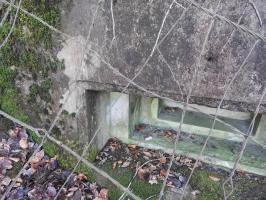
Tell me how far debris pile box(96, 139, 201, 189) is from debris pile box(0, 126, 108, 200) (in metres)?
0.32

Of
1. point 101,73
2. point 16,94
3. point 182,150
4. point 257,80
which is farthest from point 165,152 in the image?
point 16,94

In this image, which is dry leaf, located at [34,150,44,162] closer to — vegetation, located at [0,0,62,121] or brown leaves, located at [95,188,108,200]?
vegetation, located at [0,0,62,121]

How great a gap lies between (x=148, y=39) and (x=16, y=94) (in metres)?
1.44

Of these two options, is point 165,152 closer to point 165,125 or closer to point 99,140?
point 165,125

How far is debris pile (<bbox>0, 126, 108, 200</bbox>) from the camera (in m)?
2.72

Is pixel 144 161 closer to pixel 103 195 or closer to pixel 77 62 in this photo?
pixel 103 195

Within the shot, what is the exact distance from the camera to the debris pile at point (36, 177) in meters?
2.72

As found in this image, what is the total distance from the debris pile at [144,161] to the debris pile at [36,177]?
0.32 metres

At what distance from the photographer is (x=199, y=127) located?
338cm

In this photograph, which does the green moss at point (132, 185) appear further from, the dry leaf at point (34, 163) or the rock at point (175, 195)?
the dry leaf at point (34, 163)

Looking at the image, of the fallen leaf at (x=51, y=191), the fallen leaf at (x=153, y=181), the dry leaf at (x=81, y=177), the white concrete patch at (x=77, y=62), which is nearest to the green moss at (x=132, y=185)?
the fallen leaf at (x=153, y=181)

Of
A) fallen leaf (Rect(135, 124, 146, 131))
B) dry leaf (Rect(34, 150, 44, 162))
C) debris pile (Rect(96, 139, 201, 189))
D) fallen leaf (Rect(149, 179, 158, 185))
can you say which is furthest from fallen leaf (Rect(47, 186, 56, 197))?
fallen leaf (Rect(135, 124, 146, 131))

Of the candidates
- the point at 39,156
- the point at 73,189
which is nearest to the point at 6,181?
the point at 39,156

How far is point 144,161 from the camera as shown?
313 centimetres
